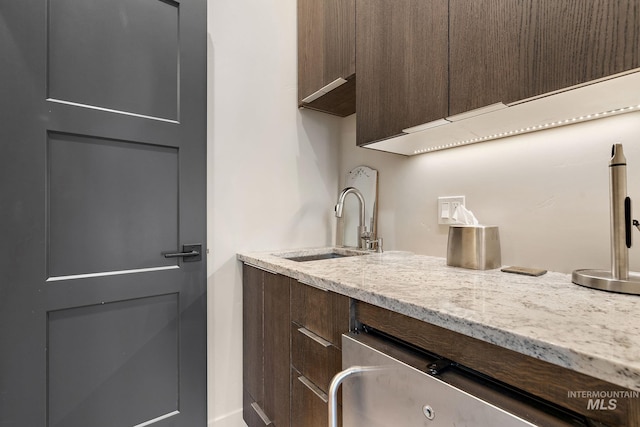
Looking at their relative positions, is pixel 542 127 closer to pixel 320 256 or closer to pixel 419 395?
pixel 419 395

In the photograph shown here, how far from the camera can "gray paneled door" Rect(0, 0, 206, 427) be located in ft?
3.13

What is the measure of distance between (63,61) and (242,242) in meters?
1.01

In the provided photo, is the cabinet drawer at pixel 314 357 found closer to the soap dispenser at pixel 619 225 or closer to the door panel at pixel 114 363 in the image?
the door panel at pixel 114 363

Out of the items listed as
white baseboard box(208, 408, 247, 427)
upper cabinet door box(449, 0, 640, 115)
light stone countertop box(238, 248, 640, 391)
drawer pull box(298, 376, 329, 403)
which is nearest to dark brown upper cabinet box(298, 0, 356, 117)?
upper cabinet door box(449, 0, 640, 115)

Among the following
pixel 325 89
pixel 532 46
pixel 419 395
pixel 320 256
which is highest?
pixel 325 89

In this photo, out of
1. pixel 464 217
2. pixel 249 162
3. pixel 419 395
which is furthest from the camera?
pixel 249 162

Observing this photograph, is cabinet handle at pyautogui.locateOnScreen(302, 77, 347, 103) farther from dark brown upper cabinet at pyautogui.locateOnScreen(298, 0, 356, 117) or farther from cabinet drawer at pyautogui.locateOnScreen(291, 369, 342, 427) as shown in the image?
cabinet drawer at pyautogui.locateOnScreen(291, 369, 342, 427)

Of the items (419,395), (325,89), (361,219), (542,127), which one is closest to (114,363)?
(419,395)

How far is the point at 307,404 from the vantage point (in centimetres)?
95

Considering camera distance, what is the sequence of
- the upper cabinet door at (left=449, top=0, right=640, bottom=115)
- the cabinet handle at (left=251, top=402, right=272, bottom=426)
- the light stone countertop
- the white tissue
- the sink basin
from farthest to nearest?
the sink basin
the cabinet handle at (left=251, top=402, right=272, bottom=426)
the white tissue
the upper cabinet door at (left=449, top=0, right=640, bottom=115)
the light stone countertop

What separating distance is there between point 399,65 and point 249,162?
2.93 feet

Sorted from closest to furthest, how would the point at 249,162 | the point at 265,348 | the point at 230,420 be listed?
the point at 265,348 < the point at 230,420 < the point at 249,162

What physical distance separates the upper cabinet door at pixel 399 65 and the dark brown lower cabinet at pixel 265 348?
2.47ft

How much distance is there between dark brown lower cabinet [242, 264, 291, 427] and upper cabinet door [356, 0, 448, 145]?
2.47 feet
